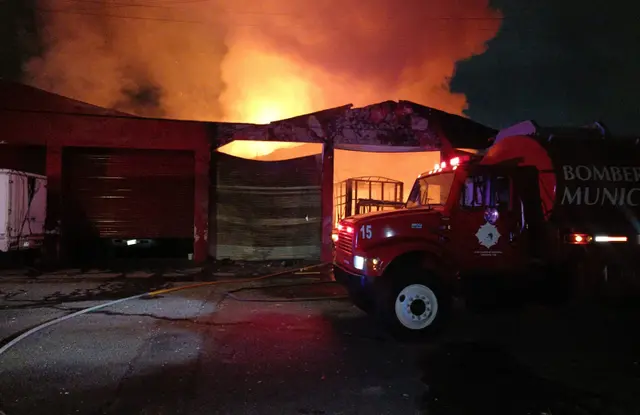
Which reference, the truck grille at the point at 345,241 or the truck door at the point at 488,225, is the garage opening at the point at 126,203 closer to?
the truck grille at the point at 345,241

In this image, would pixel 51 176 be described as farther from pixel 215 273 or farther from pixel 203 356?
pixel 203 356

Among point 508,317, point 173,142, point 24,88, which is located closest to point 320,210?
point 173,142

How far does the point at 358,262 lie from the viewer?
689cm

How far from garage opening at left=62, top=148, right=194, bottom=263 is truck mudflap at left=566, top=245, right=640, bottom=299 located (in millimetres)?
11070

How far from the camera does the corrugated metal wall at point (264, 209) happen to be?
49.0 ft

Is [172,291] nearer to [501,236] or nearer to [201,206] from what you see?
[201,206]

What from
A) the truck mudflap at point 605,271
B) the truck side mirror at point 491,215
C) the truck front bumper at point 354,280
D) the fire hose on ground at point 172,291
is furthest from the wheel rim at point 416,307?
the fire hose on ground at point 172,291

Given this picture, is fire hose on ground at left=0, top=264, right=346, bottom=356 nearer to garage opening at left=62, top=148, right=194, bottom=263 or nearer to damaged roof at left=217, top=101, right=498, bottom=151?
garage opening at left=62, top=148, right=194, bottom=263

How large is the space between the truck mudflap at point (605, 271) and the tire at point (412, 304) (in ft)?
6.74

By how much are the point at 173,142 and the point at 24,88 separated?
4.37 metres

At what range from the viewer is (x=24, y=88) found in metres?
13.8

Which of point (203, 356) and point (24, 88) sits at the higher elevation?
point (24, 88)

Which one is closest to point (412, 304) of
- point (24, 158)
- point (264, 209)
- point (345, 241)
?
point (345, 241)

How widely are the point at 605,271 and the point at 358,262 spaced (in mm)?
3748
